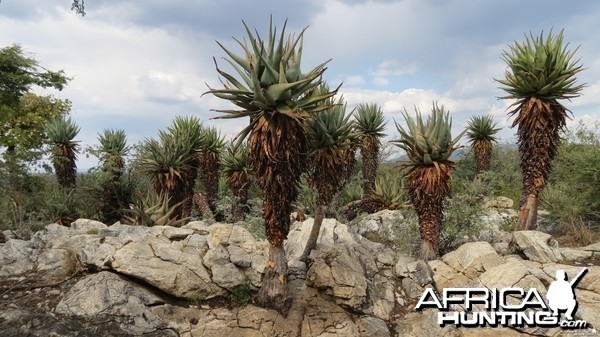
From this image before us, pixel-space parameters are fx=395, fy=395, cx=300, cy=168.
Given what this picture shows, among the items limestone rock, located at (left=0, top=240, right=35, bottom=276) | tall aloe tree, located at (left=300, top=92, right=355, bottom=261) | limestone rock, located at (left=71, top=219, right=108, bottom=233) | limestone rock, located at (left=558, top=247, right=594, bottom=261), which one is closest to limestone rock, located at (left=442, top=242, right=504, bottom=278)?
limestone rock, located at (left=558, top=247, right=594, bottom=261)

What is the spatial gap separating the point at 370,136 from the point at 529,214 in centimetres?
718

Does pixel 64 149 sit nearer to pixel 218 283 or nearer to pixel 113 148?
pixel 113 148

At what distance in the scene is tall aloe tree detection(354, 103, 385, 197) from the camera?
16688 mm

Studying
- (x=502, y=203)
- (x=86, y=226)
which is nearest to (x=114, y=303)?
(x=86, y=226)

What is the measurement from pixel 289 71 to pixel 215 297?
463 cm

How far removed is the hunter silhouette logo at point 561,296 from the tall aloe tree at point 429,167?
9.18ft

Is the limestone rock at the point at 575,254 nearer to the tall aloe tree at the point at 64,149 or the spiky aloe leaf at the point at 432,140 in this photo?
the spiky aloe leaf at the point at 432,140

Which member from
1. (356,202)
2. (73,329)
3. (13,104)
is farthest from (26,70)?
(73,329)

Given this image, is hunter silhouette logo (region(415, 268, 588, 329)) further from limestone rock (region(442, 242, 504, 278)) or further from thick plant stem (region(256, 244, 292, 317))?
thick plant stem (region(256, 244, 292, 317))

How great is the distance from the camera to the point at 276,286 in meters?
7.61

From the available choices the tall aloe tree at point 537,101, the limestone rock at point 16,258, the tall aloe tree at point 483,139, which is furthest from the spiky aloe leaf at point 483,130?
the limestone rock at point 16,258

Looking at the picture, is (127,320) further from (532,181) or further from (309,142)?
(532,181)

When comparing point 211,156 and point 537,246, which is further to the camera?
point 211,156

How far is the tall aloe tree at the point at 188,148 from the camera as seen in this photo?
14837 millimetres
